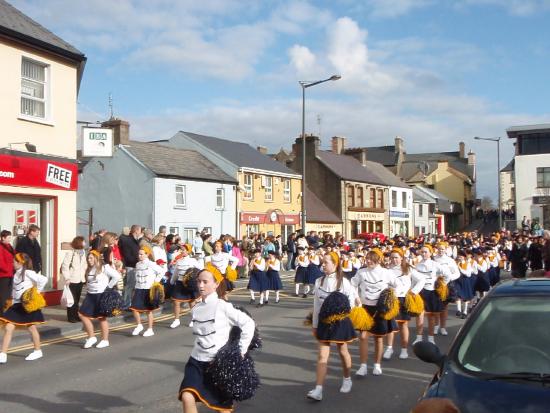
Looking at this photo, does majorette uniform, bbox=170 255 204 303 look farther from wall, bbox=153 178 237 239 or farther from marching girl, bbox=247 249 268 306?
wall, bbox=153 178 237 239

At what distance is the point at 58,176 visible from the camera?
15.4 m

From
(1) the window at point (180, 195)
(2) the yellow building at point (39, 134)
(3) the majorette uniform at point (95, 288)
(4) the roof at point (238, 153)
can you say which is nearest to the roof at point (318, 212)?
(4) the roof at point (238, 153)

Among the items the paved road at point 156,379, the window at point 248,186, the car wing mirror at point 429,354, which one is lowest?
the paved road at point 156,379

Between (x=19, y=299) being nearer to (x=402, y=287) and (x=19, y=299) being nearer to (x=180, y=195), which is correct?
(x=402, y=287)

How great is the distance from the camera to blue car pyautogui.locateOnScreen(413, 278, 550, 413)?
147 inches

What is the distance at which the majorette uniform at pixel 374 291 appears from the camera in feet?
27.7

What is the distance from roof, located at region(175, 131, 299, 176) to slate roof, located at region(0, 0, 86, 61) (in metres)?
20.5

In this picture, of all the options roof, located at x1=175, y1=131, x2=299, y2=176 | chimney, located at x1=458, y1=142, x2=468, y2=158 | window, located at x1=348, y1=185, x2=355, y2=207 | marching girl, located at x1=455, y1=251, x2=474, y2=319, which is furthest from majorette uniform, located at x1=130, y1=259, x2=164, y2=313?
chimney, located at x1=458, y1=142, x2=468, y2=158

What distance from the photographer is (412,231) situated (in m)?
60.6

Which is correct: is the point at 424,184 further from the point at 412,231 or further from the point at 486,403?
the point at 486,403

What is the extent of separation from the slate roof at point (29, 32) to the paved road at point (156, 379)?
7.67 metres

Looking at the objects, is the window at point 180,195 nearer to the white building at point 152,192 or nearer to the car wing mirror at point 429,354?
the white building at point 152,192

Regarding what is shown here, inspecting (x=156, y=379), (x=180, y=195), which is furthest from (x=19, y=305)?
(x=180, y=195)

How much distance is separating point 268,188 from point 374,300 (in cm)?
3082
